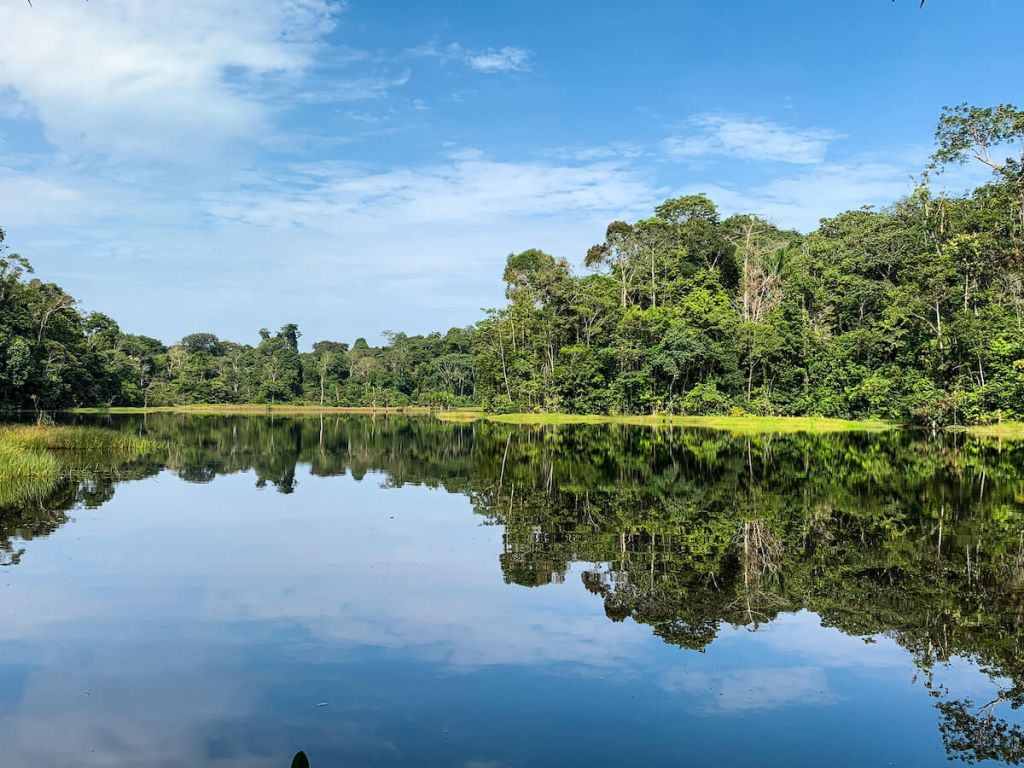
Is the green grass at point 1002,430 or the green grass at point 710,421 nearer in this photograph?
the green grass at point 1002,430

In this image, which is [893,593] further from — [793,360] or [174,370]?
[174,370]

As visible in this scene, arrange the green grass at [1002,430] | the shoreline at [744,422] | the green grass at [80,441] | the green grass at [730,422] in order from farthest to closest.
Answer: the green grass at [730,422]
the shoreline at [744,422]
the green grass at [1002,430]
the green grass at [80,441]

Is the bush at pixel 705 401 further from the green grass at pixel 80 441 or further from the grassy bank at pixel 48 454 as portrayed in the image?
the green grass at pixel 80 441

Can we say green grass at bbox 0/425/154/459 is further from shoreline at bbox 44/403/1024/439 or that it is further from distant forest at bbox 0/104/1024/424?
shoreline at bbox 44/403/1024/439

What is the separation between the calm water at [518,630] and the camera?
19.2 feet

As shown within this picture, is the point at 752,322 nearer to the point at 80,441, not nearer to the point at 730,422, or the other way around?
the point at 730,422

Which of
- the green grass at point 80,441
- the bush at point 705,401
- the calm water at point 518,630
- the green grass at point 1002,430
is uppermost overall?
the bush at point 705,401

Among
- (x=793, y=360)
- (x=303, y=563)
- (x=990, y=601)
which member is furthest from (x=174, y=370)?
(x=990, y=601)

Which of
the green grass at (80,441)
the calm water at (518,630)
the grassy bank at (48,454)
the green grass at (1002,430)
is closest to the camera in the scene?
the calm water at (518,630)

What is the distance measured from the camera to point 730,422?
5006cm

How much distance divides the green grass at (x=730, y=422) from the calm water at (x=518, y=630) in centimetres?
2909

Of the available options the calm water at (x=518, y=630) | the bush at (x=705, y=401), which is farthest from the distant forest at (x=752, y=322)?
the calm water at (x=518, y=630)

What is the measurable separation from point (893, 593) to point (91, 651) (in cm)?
926

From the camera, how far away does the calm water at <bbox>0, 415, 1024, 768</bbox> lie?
5.86 meters
